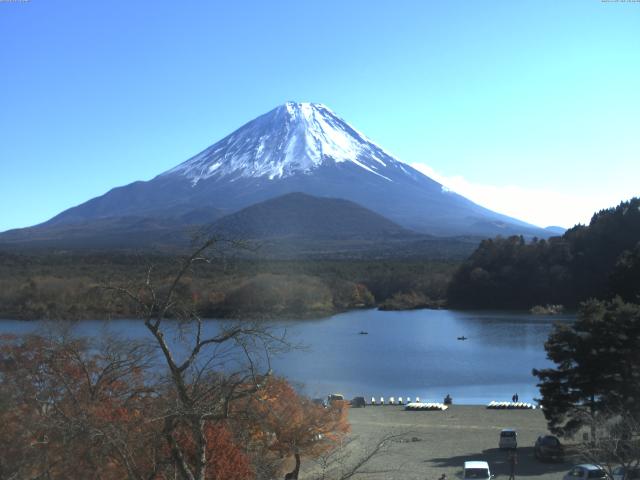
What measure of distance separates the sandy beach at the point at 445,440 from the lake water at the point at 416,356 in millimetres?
1746

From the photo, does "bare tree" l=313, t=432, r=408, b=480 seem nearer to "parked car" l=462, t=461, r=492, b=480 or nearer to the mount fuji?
"parked car" l=462, t=461, r=492, b=480

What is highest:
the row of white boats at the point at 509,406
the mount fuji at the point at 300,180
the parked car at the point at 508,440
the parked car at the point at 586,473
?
the mount fuji at the point at 300,180

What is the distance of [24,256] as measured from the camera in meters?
48.5

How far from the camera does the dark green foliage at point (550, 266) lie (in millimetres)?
38656

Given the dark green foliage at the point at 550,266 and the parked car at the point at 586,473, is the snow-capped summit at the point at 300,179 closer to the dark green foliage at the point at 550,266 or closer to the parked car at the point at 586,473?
the dark green foliage at the point at 550,266

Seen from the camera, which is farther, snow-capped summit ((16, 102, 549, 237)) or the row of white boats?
snow-capped summit ((16, 102, 549, 237))

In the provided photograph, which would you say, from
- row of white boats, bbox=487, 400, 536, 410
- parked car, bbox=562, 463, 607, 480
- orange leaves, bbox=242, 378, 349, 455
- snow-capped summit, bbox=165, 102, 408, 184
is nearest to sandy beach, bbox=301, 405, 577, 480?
row of white boats, bbox=487, 400, 536, 410

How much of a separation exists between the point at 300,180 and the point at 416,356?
260 feet

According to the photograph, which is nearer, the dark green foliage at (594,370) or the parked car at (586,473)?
the parked car at (586,473)

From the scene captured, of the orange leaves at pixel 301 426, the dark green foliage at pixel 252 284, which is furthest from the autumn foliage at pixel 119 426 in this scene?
the dark green foliage at pixel 252 284

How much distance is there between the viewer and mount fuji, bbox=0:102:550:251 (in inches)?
3784

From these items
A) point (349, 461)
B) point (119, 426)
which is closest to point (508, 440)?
point (349, 461)

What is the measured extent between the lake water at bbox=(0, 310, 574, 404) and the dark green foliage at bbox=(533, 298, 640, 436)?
390 centimetres

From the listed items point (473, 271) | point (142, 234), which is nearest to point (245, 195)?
point (142, 234)
